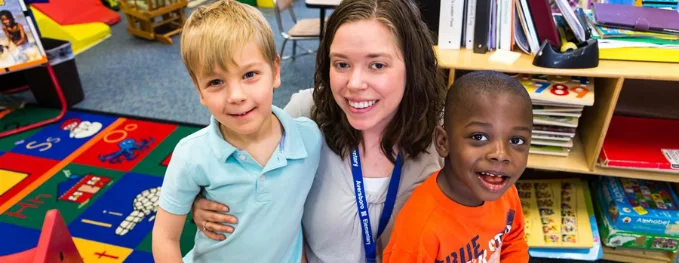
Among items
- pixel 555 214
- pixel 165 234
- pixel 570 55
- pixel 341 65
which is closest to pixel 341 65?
pixel 341 65

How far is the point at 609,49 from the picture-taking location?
1.54 m

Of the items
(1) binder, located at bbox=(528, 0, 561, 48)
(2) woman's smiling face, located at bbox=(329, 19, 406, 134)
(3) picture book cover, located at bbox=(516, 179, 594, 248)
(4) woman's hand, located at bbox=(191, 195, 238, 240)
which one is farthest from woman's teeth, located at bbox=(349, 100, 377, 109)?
(3) picture book cover, located at bbox=(516, 179, 594, 248)

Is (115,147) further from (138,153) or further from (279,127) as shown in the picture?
(279,127)

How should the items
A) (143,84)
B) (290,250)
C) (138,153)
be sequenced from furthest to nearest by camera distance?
1. (143,84)
2. (138,153)
3. (290,250)

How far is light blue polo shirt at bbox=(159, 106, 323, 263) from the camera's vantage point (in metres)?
1.02

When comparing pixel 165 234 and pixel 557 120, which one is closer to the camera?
pixel 165 234

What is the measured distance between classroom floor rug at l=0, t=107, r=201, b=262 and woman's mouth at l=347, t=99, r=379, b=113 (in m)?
1.36

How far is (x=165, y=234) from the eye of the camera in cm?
107

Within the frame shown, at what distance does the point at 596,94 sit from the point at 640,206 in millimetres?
536

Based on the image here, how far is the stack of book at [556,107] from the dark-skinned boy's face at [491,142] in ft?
2.37

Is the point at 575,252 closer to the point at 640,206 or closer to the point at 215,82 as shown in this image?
the point at 640,206

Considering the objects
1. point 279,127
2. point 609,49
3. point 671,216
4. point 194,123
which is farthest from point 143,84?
point 671,216

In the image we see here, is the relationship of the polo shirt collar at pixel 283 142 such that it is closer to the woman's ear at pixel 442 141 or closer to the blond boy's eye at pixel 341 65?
the blond boy's eye at pixel 341 65

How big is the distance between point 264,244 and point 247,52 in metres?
0.46
